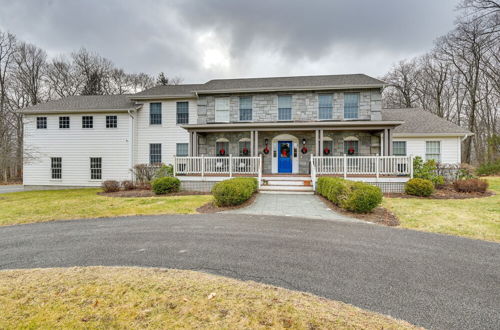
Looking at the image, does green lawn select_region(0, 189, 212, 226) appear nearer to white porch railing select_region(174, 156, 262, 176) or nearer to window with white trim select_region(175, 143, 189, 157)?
white porch railing select_region(174, 156, 262, 176)

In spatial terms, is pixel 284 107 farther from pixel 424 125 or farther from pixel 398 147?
pixel 424 125

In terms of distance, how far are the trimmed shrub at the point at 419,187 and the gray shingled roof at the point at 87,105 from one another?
16937 millimetres

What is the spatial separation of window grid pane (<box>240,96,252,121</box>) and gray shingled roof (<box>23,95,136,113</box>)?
7.56 meters

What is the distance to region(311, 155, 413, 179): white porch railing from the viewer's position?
11.2 meters

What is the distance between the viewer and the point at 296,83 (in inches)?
587

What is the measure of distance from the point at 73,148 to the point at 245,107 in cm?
1240

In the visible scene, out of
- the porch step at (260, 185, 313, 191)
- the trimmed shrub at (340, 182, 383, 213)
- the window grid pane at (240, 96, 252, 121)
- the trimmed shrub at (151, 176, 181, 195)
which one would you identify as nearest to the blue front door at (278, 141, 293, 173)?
the window grid pane at (240, 96, 252, 121)

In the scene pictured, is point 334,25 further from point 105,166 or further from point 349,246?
point 105,166

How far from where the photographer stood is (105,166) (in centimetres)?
1595

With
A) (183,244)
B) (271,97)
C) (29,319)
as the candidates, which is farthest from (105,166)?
(29,319)

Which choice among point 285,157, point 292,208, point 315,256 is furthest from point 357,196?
point 285,157

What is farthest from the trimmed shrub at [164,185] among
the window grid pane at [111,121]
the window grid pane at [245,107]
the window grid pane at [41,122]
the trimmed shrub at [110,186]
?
the window grid pane at [41,122]

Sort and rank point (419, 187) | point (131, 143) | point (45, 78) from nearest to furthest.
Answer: point (419, 187) → point (131, 143) → point (45, 78)

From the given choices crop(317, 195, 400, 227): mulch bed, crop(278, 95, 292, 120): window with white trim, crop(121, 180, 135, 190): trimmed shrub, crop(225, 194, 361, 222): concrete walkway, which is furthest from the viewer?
crop(278, 95, 292, 120): window with white trim
